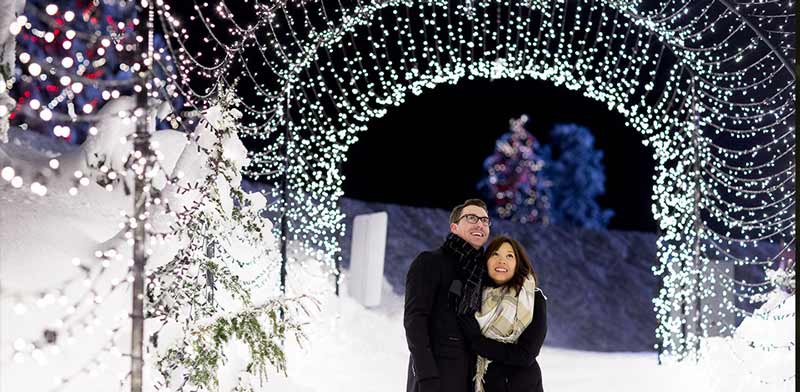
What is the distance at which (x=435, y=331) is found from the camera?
4258 millimetres

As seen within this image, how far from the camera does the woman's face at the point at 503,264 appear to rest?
13.8ft

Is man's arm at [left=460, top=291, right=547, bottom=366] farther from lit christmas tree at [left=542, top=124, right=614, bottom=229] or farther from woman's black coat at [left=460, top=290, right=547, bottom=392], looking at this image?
lit christmas tree at [left=542, top=124, right=614, bottom=229]

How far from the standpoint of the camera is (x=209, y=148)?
16.1ft

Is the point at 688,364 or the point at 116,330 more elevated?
the point at 116,330

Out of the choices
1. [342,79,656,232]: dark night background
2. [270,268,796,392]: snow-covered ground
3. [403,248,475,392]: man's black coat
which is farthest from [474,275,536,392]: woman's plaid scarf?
[342,79,656,232]: dark night background

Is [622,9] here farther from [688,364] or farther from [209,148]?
[209,148]

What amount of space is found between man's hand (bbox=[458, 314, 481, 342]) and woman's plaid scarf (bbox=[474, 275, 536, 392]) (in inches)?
0.7

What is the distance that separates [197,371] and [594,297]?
13372 millimetres

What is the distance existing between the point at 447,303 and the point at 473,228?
34cm

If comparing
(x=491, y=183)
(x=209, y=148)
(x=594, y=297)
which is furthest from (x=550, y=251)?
(x=209, y=148)

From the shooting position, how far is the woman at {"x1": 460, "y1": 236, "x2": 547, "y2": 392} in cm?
418

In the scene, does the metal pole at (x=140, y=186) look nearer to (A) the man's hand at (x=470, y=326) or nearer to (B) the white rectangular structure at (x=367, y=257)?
(A) the man's hand at (x=470, y=326)

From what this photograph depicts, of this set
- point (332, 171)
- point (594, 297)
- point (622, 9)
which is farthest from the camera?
point (594, 297)

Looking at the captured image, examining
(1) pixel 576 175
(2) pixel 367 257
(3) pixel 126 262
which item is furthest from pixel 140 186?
(1) pixel 576 175
